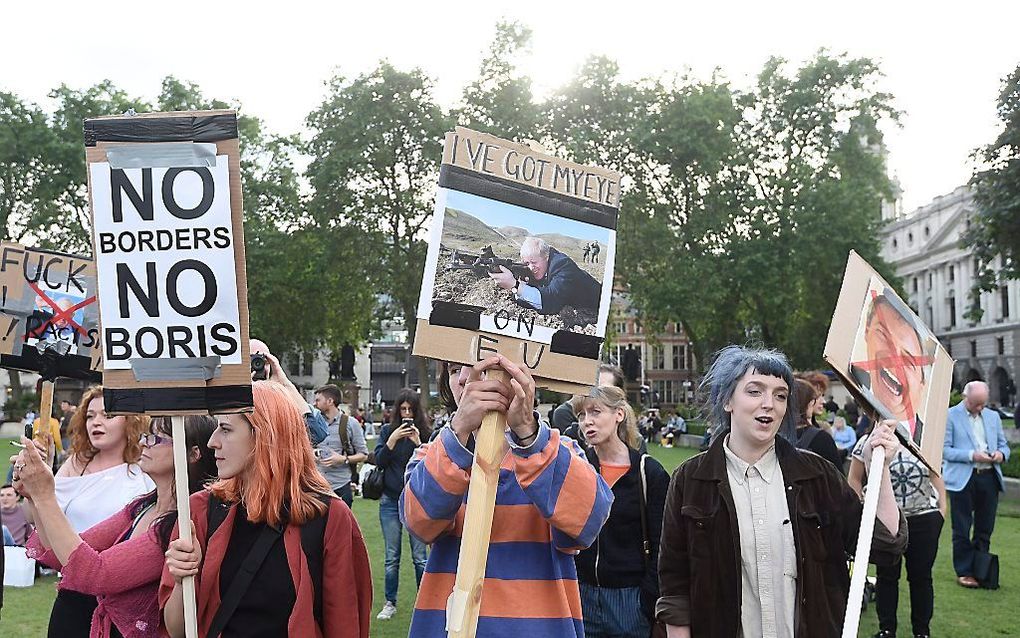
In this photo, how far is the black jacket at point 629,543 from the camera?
5.12 m

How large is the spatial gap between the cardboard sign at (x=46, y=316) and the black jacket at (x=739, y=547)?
2.86 metres

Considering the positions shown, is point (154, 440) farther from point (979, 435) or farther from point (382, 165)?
point (382, 165)

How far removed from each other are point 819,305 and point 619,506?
3965 centimetres

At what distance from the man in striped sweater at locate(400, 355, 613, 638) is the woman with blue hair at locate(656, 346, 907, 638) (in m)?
0.74

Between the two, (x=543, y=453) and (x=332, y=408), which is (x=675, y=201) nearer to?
(x=332, y=408)

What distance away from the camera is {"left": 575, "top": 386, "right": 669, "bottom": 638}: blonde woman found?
511 cm

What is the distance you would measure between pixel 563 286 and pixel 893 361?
1.42 meters

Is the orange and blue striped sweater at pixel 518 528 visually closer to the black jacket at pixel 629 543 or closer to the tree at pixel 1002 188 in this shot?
the black jacket at pixel 629 543

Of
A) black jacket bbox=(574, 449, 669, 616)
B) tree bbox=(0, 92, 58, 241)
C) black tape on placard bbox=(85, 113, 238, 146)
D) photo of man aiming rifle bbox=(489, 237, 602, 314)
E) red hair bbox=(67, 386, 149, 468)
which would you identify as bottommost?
black jacket bbox=(574, 449, 669, 616)

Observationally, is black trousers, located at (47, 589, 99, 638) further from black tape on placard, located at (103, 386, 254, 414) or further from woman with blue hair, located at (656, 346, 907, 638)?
woman with blue hair, located at (656, 346, 907, 638)

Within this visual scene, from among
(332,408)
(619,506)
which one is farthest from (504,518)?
(332,408)

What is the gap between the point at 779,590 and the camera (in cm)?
378

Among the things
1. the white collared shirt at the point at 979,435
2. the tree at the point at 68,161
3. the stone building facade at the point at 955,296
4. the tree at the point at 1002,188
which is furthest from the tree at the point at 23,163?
the stone building facade at the point at 955,296

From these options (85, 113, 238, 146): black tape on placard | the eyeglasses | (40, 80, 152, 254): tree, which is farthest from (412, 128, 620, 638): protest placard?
(40, 80, 152, 254): tree
